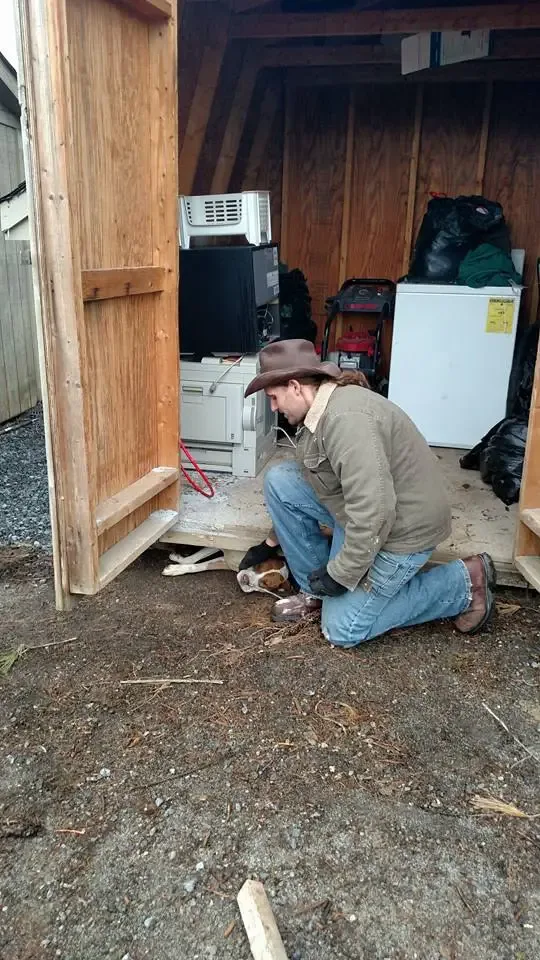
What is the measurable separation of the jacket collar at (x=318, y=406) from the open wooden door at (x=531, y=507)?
926 mm

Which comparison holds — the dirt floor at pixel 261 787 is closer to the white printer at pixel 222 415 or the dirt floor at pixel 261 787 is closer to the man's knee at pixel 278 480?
the man's knee at pixel 278 480

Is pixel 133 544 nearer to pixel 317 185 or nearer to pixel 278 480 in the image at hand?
pixel 278 480

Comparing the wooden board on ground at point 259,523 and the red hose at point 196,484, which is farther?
the red hose at point 196,484

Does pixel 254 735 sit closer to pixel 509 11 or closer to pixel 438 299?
pixel 438 299

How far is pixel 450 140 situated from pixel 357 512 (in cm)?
434

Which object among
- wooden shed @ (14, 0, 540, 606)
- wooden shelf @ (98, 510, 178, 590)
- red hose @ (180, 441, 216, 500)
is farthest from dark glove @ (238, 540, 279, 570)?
red hose @ (180, 441, 216, 500)

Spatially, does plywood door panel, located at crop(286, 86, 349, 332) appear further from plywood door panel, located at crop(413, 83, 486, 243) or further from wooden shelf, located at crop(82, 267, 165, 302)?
wooden shelf, located at crop(82, 267, 165, 302)

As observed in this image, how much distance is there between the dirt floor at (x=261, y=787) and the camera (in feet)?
5.83

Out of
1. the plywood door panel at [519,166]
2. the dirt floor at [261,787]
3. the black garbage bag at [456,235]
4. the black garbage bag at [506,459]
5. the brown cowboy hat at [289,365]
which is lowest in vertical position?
the dirt floor at [261,787]

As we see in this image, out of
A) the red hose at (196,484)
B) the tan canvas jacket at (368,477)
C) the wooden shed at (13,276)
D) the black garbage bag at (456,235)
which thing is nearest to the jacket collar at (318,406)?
the tan canvas jacket at (368,477)

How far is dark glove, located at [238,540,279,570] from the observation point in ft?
11.1

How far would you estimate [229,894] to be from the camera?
1.85 meters

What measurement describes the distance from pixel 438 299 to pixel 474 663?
2.76 metres

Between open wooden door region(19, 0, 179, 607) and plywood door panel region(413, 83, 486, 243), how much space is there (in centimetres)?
332
